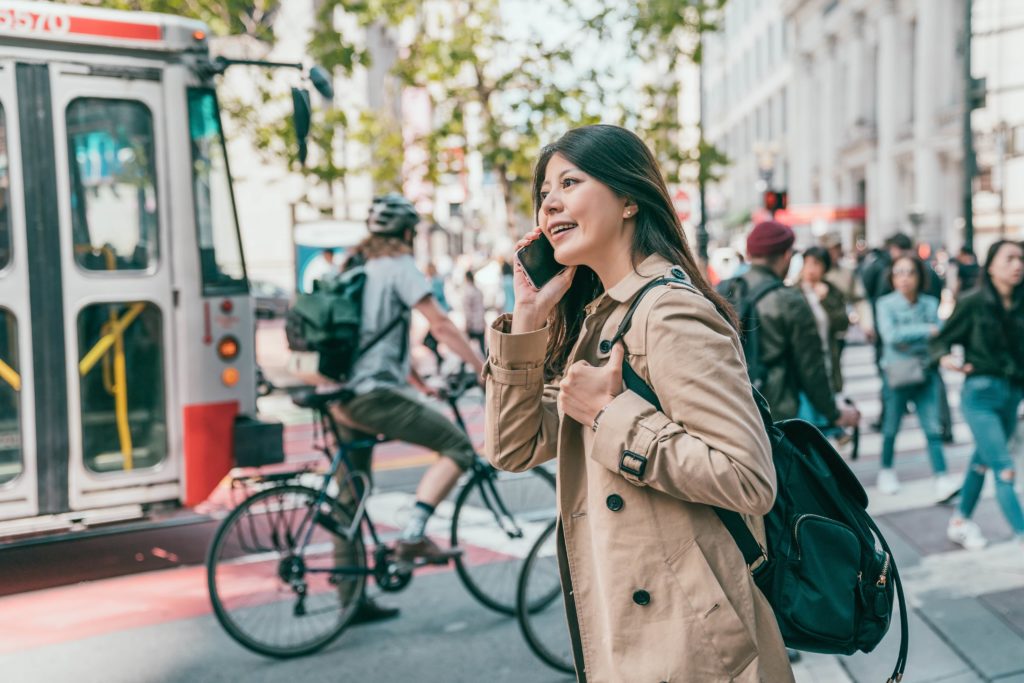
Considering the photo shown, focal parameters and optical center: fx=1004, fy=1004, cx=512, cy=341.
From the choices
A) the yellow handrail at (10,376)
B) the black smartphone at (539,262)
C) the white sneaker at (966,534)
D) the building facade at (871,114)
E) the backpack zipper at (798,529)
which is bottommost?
the white sneaker at (966,534)

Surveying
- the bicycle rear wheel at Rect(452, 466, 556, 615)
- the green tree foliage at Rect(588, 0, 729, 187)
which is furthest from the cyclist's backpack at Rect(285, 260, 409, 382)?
the green tree foliage at Rect(588, 0, 729, 187)

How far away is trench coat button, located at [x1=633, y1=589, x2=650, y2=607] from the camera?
1.96m

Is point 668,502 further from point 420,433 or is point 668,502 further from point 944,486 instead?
point 944,486

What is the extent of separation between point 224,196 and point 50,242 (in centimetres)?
110

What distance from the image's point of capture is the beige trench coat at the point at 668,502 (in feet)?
6.14

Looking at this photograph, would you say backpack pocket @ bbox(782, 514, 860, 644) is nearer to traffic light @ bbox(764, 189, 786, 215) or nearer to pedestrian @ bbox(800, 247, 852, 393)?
pedestrian @ bbox(800, 247, 852, 393)

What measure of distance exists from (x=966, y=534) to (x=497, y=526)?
2.89 metres

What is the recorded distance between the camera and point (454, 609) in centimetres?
514

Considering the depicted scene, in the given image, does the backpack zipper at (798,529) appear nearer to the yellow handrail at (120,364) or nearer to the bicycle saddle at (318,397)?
the bicycle saddle at (318,397)

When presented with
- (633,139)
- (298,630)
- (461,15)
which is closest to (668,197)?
(633,139)

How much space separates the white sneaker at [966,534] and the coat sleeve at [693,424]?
454 cm

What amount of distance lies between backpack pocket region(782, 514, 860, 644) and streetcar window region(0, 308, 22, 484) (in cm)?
460

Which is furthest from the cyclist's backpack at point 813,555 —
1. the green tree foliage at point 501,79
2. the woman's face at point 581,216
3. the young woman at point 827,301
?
the green tree foliage at point 501,79

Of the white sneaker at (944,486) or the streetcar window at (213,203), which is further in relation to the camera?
the white sneaker at (944,486)
